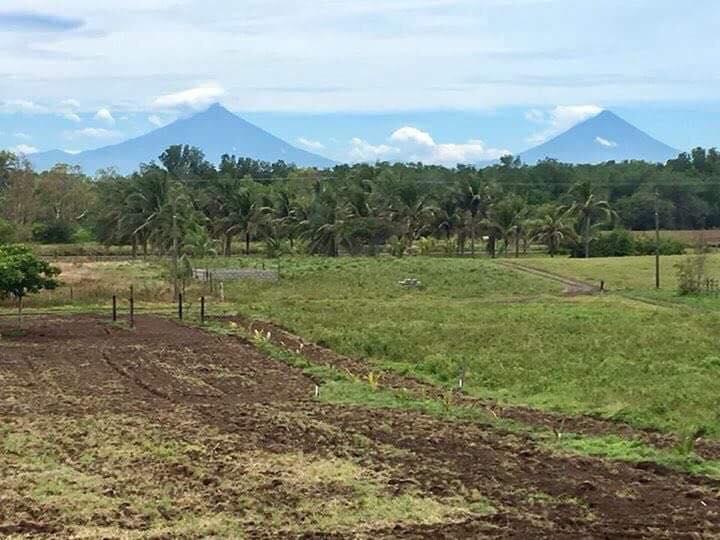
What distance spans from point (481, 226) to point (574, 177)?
30998 mm

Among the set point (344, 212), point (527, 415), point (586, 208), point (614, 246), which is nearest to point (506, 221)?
point (586, 208)

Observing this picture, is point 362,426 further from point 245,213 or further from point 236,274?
point 245,213

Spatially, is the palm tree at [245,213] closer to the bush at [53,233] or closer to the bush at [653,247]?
the bush at [53,233]

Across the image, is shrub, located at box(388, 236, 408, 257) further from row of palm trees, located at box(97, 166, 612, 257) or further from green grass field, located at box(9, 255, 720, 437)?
green grass field, located at box(9, 255, 720, 437)

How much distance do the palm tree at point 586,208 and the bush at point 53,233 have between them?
43.8 m

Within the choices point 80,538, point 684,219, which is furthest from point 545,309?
point 684,219

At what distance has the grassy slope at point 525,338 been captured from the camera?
18531mm

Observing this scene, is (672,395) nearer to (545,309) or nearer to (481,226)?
(545,309)

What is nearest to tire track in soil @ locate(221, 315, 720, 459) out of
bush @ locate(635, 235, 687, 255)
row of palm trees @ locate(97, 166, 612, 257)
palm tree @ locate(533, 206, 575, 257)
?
row of palm trees @ locate(97, 166, 612, 257)

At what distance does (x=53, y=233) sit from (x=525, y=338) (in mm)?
65122

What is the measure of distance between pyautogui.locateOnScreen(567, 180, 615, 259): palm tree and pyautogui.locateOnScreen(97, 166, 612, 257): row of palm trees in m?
0.07

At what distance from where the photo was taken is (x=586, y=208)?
6956cm

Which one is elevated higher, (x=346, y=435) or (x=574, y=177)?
(x=574, y=177)

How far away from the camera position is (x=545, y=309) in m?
36.5
